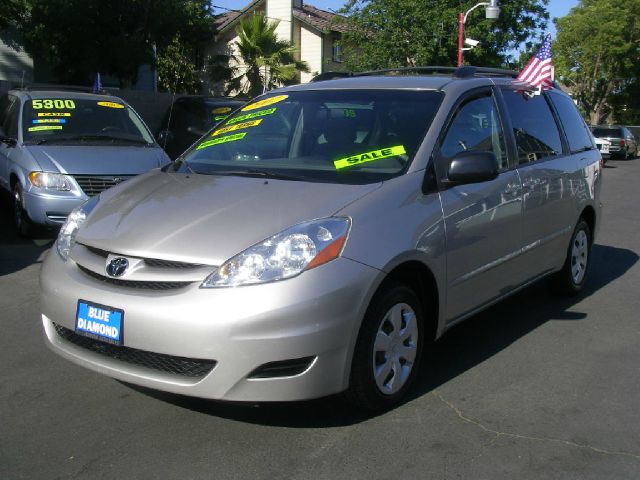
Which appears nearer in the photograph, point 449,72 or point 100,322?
point 100,322

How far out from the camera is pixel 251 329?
3.17 metres

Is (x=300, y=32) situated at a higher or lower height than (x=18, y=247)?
higher

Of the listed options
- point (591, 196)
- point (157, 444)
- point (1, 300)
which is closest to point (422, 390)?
point (157, 444)

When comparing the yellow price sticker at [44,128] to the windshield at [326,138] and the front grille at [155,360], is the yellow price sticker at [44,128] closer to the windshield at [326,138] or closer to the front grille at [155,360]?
the windshield at [326,138]

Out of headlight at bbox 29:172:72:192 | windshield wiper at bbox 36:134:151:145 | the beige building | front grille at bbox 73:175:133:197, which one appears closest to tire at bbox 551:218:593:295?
front grille at bbox 73:175:133:197

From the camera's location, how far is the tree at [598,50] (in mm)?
44500

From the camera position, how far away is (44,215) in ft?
25.5

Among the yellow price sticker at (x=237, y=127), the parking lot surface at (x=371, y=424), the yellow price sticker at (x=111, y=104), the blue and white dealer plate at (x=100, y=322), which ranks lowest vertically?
the parking lot surface at (x=371, y=424)

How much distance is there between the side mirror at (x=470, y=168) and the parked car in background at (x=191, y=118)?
8.01 metres

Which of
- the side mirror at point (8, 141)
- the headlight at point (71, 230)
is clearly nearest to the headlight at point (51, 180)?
the side mirror at point (8, 141)

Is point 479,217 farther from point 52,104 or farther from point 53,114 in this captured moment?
point 52,104

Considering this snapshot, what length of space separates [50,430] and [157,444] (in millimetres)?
A: 589

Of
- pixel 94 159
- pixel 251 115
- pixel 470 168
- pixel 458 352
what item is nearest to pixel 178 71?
pixel 94 159

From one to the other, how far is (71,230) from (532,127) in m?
3.35
